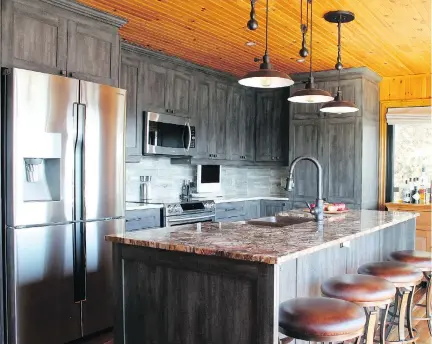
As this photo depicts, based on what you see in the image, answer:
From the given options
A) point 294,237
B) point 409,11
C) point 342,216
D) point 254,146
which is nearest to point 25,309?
point 294,237

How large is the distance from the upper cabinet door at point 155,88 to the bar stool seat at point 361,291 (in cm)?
306

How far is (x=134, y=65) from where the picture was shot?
477 centimetres

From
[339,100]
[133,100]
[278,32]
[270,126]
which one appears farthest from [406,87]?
[133,100]

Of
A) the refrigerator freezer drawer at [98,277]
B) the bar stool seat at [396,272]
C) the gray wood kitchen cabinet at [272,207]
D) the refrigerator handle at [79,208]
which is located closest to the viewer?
the bar stool seat at [396,272]

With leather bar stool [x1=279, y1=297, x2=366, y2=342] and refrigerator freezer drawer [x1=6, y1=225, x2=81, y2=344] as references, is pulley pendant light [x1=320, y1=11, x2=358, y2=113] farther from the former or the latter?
refrigerator freezer drawer [x1=6, y1=225, x2=81, y2=344]

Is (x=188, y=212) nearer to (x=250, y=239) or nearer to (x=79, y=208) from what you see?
(x=79, y=208)

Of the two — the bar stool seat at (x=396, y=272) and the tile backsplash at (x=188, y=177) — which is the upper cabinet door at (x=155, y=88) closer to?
the tile backsplash at (x=188, y=177)

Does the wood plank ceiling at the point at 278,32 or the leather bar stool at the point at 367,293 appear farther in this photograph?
the wood plank ceiling at the point at 278,32

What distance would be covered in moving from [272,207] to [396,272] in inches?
135

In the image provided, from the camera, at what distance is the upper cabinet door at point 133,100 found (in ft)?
15.3

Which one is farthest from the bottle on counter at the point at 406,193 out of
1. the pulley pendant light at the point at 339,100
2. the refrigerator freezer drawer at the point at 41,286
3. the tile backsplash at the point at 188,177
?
the refrigerator freezer drawer at the point at 41,286

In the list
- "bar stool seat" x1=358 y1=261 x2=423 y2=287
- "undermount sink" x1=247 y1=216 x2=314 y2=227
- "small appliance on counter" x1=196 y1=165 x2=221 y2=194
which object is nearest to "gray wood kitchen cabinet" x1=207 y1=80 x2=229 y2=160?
"small appliance on counter" x1=196 y1=165 x2=221 y2=194

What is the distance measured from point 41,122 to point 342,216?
93.6 inches

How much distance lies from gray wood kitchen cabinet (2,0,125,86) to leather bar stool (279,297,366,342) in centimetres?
242
